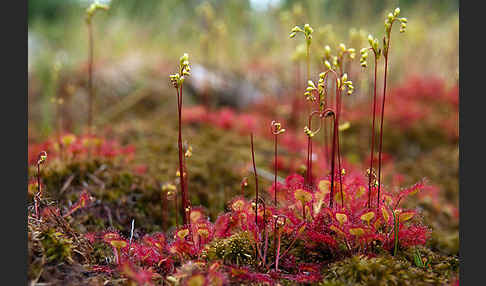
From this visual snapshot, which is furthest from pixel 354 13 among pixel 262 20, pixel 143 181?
pixel 143 181

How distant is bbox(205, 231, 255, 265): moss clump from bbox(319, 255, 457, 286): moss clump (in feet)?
1.25

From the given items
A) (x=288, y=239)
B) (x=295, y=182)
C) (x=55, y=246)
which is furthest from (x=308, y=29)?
(x=55, y=246)

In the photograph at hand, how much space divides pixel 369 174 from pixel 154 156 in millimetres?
2298

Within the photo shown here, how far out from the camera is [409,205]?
3262 millimetres

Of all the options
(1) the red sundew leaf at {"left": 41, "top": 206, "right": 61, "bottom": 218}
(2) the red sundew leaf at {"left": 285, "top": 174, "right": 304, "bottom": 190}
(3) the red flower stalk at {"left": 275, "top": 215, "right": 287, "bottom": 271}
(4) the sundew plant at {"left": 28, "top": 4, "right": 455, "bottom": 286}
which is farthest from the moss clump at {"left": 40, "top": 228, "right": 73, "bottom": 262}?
(2) the red sundew leaf at {"left": 285, "top": 174, "right": 304, "bottom": 190}

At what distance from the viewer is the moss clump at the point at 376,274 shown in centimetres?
161

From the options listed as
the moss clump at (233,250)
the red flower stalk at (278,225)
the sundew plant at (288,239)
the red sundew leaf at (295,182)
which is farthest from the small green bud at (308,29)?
the moss clump at (233,250)

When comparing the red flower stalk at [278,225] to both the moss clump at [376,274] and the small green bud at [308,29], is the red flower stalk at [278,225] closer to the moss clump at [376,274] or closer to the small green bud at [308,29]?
the moss clump at [376,274]

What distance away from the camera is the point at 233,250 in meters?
1.86

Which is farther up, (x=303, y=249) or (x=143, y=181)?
(x=143, y=181)

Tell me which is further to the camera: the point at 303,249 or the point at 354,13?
the point at 354,13

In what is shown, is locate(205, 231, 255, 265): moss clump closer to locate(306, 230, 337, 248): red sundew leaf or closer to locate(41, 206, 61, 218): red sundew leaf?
locate(306, 230, 337, 248): red sundew leaf

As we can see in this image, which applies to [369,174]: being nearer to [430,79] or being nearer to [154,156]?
[154,156]

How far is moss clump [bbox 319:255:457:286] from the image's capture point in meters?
1.61
